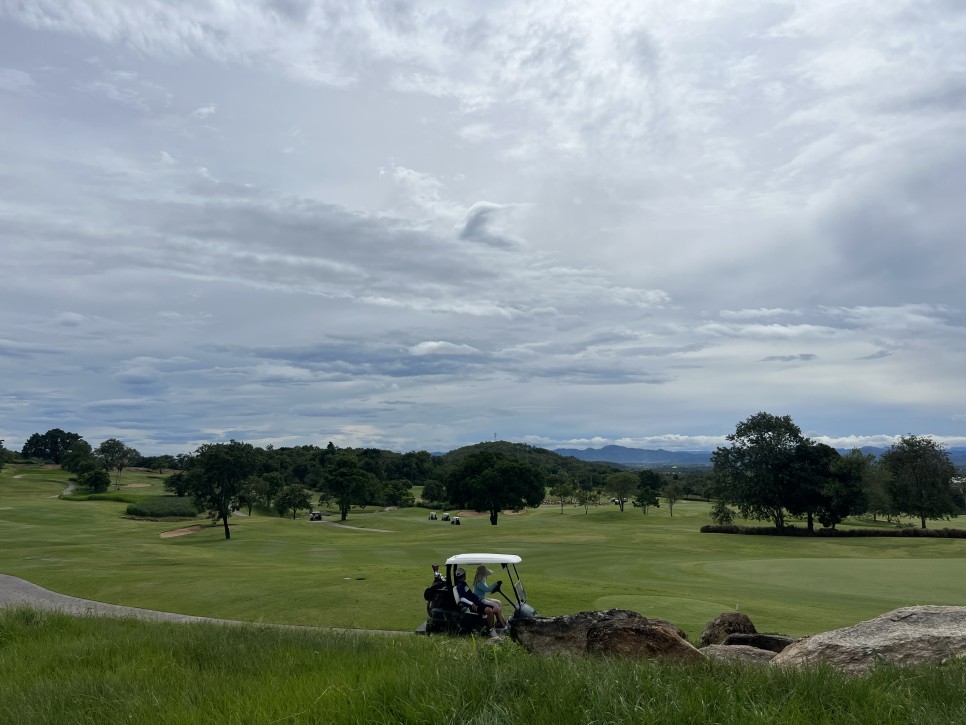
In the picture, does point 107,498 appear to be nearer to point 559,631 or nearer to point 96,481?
point 96,481

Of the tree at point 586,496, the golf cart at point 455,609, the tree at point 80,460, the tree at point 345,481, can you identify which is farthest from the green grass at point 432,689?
the tree at point 80,460

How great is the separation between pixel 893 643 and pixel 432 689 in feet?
23.9

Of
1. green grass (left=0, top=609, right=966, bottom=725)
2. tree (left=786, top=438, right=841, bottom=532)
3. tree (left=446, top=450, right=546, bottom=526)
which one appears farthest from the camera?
tree (left=446, top=450, right=546, bottom=526)

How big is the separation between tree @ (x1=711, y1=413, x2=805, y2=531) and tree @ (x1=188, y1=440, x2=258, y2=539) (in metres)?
49.2

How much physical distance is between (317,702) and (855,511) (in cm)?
7653

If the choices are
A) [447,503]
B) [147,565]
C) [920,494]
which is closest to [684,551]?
[147,565]

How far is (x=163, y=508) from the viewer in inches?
3349

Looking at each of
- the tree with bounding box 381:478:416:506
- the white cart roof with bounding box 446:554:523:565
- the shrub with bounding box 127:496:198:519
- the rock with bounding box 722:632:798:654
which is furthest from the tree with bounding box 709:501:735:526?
the tree with bounding box 381:478:416:506

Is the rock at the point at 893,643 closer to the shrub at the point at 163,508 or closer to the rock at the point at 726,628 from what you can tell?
the rock at the point at 726,628

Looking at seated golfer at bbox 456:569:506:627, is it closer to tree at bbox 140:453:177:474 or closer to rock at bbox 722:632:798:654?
rock at bbox 722:632:798:654

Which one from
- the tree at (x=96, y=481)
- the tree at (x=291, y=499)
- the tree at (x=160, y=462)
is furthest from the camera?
the tree at (x=160, y=462)

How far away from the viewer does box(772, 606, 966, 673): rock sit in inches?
349

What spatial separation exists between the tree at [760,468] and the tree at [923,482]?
11034 mm

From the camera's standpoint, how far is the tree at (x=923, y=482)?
7006 centimetres
